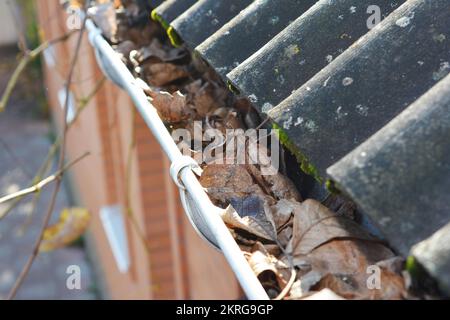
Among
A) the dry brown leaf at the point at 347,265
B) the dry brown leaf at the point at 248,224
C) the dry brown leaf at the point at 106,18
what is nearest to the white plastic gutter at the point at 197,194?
the dry brown leaf at the point at 248,224

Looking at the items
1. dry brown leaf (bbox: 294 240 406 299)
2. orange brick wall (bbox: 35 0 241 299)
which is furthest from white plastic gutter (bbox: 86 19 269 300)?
orange brick wall (bbox: 35 0 241 299)

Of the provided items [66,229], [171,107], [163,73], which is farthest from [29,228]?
[171,107]

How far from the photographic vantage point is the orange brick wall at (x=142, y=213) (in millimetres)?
4570

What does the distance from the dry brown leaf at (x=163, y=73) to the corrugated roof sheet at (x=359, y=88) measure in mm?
192

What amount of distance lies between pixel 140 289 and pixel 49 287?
3.01 meters

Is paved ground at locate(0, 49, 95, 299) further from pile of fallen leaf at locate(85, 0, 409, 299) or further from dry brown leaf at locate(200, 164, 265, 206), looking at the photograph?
A: dry brown leaf at locate(200, 164, 265, 206)

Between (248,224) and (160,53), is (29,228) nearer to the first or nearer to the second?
(160,53)

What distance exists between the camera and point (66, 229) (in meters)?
9.13

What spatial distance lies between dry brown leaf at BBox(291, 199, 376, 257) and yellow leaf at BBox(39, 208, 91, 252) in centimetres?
792

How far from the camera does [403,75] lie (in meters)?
1.55

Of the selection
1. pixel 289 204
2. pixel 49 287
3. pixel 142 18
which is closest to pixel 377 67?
pixel 289 204

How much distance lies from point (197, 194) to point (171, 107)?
24.2 inches
